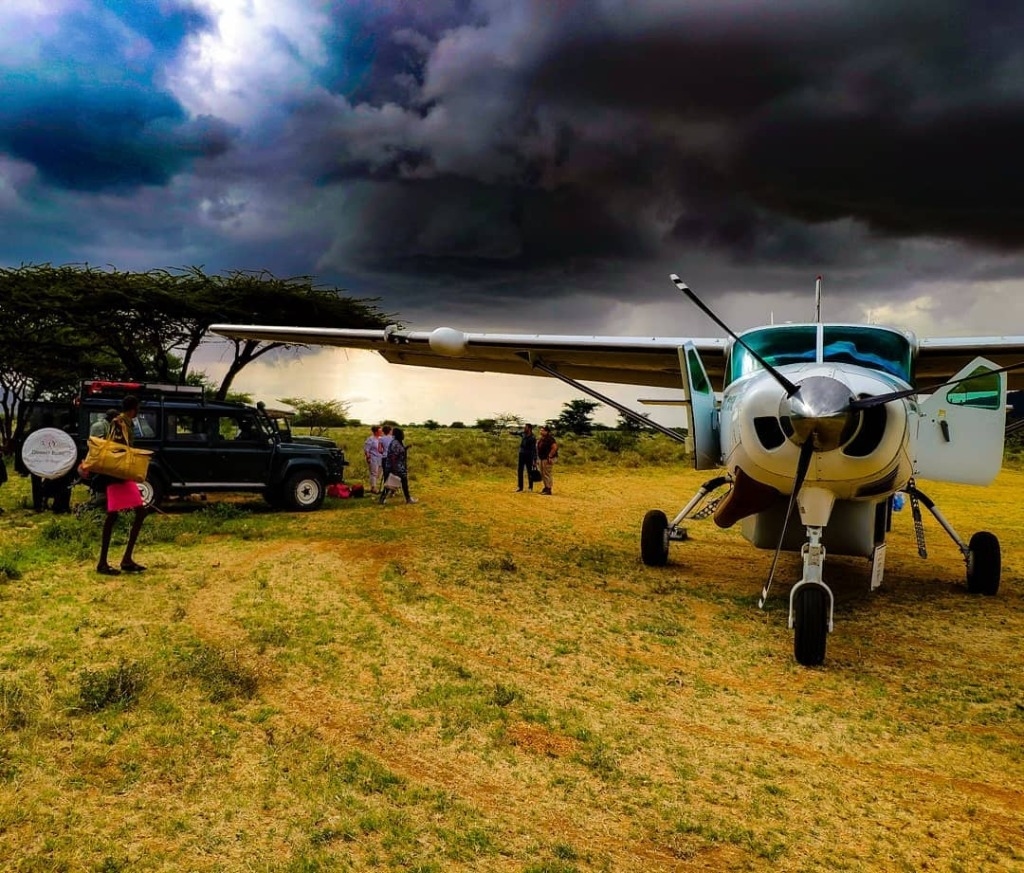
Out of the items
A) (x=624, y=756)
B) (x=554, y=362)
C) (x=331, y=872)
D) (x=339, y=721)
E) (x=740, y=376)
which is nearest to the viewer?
(x=331, y=872)

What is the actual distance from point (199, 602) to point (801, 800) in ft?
16.9

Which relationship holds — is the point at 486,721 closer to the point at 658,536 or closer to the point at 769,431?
the point at 769,431

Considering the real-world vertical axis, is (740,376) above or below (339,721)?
above

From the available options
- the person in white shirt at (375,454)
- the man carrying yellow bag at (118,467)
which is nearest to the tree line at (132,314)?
the person in white shirt at (375,454)

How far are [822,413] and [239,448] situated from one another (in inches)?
399

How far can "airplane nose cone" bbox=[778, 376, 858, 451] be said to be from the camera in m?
4.45

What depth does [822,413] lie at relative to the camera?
4.44 m

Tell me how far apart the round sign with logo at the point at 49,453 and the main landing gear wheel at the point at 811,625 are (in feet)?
32.7

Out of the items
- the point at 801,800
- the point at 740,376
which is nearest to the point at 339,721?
the point at 801,800

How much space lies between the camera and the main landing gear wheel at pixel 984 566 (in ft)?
24.0

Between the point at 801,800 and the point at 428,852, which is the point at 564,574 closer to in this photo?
the point at 801,800

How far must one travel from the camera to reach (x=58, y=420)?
1099cm

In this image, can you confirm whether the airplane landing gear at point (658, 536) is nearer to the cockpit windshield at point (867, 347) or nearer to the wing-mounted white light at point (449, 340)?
the cockpit windshield at point (867, 347)

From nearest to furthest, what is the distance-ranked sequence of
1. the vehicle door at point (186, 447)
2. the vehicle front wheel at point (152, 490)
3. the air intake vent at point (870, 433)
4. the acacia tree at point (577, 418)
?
the air intake vent at point (870, 433) → the vehicle front wheel at point (152, 490) → the vehicle door at point (186, 447) → the acacia tree at point (577, 418)
